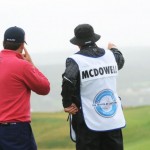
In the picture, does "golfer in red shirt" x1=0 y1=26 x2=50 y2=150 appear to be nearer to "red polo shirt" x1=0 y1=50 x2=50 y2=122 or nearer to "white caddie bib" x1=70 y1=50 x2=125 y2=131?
"red polo shirt" x1=0 y1=50 x2=50 y2=122

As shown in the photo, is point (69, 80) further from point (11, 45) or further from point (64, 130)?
point (64, 130)

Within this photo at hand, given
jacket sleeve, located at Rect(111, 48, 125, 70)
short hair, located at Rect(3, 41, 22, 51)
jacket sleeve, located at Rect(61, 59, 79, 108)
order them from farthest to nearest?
1. jacket sleeve, located at Rect(111, 48, 125, 70)
2. jacket sleeve, located at Rect(61, 59, 79, 108)
3. short hair, located at Rect(3, 41, 22, 51)

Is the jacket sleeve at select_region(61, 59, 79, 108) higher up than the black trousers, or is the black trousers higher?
the jacket sleeve at select_region(61, 59, 79, 108)

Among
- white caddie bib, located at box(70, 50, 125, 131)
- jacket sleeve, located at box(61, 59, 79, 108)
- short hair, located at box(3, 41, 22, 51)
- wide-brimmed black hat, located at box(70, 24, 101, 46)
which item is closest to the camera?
short hair, located at box(3, 41, 22, 51)

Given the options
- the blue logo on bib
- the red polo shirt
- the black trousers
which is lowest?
the black trousers

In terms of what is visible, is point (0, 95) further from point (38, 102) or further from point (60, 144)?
point (38, 102)

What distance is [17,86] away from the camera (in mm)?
6406

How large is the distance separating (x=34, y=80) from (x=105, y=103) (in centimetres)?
103

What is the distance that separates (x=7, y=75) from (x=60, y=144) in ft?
35.6

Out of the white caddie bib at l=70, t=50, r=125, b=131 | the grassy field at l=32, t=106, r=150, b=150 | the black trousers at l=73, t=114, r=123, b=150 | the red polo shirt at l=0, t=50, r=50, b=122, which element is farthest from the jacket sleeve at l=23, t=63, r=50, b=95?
the grassy field at l=32, t=106, r=150, b=150

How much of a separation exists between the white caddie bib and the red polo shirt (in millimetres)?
584

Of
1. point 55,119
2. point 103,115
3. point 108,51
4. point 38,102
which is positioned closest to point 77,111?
point 103,115

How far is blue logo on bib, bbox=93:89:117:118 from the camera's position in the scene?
685cm

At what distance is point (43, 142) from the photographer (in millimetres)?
17594
